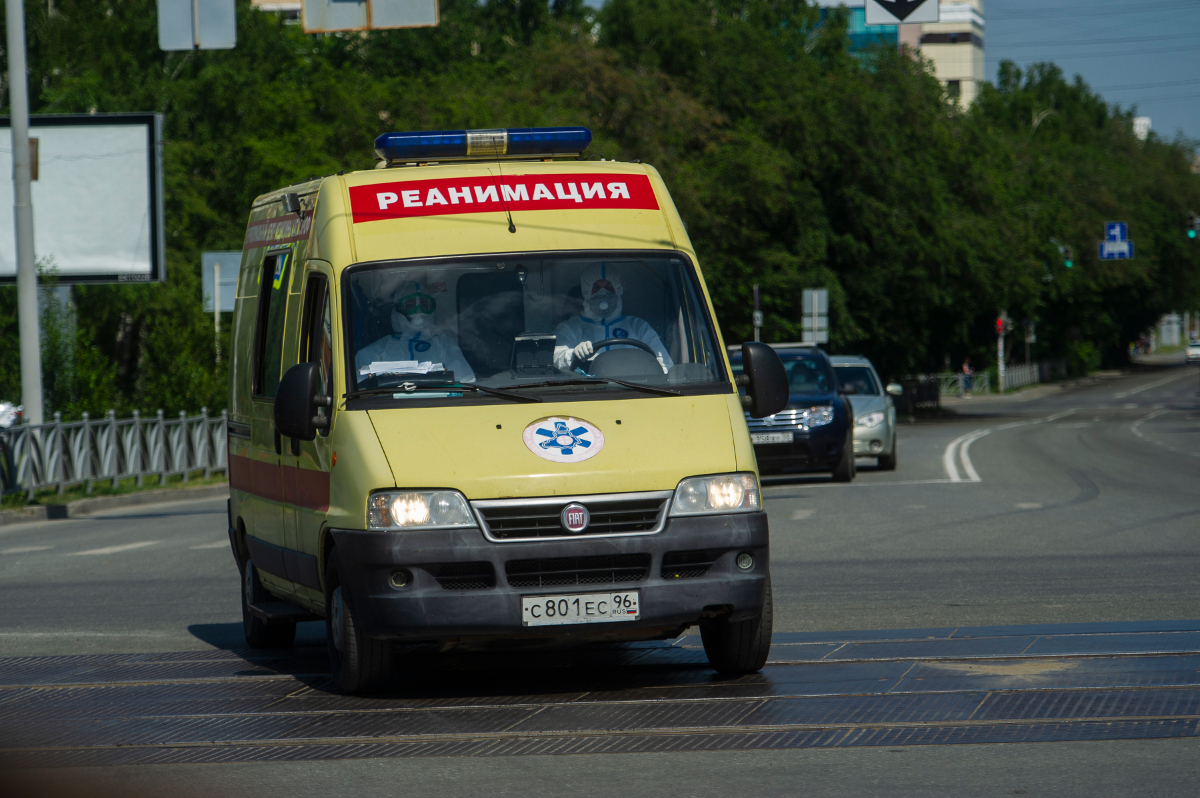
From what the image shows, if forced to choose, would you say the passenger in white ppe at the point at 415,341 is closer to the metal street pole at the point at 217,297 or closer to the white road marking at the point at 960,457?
the white road marking at the point at 960,457

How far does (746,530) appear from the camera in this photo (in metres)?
7.25

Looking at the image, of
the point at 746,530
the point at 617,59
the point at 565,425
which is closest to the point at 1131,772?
the point at 746,530

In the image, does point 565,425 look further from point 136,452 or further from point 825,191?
point 825,191

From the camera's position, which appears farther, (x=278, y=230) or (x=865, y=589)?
(x=865, y=589)

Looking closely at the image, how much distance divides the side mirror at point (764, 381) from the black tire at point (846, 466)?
13800 mm

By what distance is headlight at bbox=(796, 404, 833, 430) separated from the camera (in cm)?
2136

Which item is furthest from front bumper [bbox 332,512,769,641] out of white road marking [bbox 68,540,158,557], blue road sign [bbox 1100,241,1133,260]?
blue road sign [bbox 1100,241,1133,260]

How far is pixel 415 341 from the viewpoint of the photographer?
7.76m

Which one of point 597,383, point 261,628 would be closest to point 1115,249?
point 261,628

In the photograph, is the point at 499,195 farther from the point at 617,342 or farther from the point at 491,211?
the point at 617,342

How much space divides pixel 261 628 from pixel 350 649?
2054 millimetres

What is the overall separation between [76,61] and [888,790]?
46.5m

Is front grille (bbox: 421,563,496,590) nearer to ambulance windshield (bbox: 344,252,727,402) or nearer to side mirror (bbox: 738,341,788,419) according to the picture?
ambulance windshield (bbox: 344,252,727,402)

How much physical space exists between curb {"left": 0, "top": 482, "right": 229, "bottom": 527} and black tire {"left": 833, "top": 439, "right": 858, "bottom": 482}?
973 centimetres
